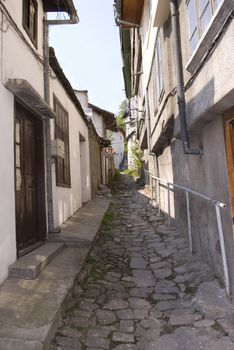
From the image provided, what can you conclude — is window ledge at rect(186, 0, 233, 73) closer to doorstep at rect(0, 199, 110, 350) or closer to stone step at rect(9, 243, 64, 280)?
doorstep at rect(0, 199, 110, 350)

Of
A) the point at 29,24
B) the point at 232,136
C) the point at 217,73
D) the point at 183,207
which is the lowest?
the point at 183,207

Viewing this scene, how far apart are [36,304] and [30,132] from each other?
10.2 ft

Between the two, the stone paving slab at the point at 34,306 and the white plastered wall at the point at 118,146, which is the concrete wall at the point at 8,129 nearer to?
the stone paving slab at the point at 34,306

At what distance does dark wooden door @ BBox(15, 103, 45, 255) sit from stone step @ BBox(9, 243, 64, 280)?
0.18m

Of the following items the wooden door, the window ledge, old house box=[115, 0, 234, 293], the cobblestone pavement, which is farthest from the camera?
the wooden door

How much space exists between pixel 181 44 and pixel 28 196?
353cm

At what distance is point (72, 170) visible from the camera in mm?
8664

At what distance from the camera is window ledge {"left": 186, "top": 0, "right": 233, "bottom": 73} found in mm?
3000

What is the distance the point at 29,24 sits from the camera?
550cm

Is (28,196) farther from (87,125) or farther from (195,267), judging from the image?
(87,125)

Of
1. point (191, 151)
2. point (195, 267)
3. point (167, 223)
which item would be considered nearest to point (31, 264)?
point (195, 267)

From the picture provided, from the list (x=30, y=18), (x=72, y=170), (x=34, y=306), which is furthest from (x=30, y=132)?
(x=72, y=170)

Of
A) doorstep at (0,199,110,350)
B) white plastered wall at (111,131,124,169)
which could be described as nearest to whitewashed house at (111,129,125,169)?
white plastered wall at (111,131,124,169)

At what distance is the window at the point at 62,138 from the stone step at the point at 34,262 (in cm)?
194
